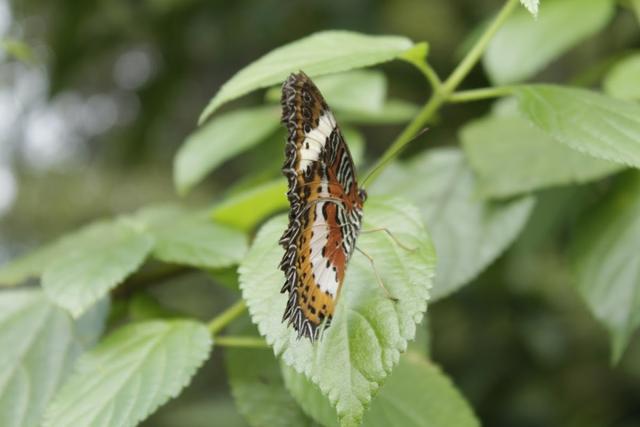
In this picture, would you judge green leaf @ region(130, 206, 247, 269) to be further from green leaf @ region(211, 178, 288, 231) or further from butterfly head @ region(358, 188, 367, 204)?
butterfly head @ region(358, 188, 367, 204)

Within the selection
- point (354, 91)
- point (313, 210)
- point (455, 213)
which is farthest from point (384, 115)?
point (313, 210)

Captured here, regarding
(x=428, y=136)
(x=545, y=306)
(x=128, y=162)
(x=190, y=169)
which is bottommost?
(x=545, y=306)

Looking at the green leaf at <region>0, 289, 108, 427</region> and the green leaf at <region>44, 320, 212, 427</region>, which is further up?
the green leaf at <region>44, 320, 212, 427</region>

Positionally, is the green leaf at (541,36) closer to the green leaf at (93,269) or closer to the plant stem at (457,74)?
the plant stem at (457,74)

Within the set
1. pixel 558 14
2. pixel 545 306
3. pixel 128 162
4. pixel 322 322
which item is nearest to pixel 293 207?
pixel 322 322

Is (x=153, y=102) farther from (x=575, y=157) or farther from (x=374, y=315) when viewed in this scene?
(x=374, y=315)

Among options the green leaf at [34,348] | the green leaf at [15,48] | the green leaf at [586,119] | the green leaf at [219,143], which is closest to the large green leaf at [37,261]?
the green leaf at [34,348]

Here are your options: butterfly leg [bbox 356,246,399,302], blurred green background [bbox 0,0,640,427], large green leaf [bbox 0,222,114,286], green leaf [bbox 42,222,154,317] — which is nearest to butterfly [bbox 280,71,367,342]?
butterfly leg [bbox 356,246,399,302]
